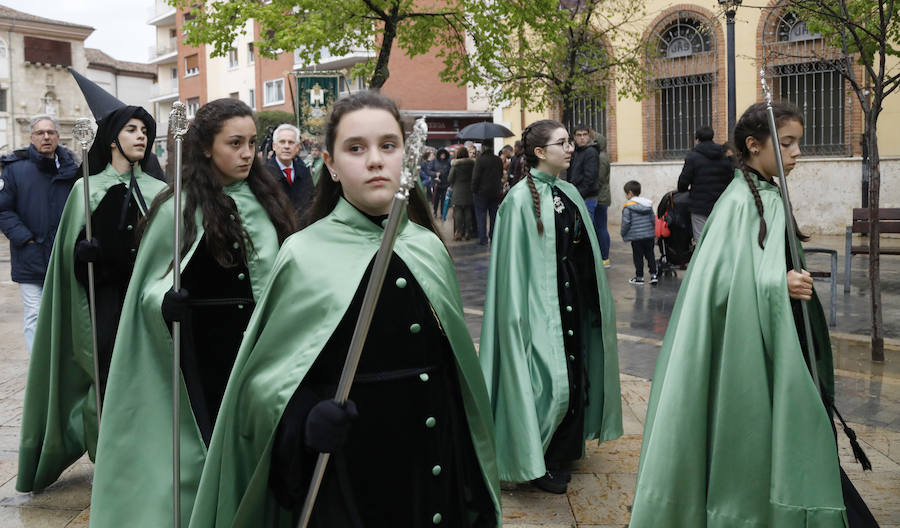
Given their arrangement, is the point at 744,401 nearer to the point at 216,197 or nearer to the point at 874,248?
the point at 216,197

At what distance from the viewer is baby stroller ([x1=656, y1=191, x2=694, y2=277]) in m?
11.9

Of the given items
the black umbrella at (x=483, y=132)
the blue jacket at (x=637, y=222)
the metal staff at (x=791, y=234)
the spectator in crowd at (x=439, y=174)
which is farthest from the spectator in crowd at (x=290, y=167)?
the spectator in crowd at (x=439, y=174)

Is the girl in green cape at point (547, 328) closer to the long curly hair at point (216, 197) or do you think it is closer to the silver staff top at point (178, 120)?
the long curly hair at point (216, 197)

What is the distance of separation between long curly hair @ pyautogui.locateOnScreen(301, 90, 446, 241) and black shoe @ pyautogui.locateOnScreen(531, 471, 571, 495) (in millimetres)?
2075

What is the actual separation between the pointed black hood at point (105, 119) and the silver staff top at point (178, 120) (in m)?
1.26

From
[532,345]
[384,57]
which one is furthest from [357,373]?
[384,57]

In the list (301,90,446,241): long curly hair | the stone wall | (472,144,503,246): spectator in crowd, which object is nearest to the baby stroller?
(472,144,503,246): spectator in crowd

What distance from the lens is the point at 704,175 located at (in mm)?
10641

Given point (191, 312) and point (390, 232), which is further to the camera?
point (191, 312)

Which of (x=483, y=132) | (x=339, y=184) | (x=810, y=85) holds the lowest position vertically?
(x=339, y=184)

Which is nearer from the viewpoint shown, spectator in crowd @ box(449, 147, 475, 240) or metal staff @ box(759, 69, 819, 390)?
metal staff @ box(759, 69, 819, 390)

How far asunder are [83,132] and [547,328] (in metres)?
2.46

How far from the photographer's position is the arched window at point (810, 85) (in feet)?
57.8

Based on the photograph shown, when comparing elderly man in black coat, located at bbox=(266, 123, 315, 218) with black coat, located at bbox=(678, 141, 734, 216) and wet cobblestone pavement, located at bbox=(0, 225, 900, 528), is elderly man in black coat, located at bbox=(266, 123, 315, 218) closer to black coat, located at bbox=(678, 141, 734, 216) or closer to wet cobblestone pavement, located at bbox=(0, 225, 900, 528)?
wet cobblestone pavement, located at bbox=(0, 225, 900, 528)
